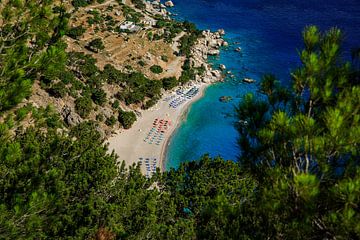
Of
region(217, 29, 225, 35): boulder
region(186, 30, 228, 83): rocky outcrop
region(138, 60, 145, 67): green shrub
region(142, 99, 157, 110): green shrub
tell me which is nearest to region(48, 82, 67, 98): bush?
region(142, 99, 157, 110): green shrub

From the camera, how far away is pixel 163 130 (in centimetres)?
4822

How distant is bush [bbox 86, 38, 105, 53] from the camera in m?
57.6

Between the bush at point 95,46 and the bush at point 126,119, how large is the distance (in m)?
14.4

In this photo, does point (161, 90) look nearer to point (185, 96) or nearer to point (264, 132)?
point (185, 96)

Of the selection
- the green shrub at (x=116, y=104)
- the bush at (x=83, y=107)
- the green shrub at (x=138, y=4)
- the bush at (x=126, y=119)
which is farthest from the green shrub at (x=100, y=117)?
the green shrub at (x=138, y=4)

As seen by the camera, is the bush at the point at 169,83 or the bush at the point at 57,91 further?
the bush at the point at 169,83

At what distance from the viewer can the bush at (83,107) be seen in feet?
146

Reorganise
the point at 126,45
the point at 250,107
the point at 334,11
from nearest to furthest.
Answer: the point at 250,107, the point at 126,45, the point at 334,11

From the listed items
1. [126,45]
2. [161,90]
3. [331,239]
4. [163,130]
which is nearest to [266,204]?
[331,239]

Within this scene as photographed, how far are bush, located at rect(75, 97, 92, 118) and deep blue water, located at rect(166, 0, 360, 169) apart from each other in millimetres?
10137

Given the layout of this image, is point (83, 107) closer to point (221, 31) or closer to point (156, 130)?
point (156, 130)

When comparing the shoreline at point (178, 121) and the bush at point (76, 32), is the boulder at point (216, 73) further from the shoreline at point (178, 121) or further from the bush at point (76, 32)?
the bush at point (76, 32)

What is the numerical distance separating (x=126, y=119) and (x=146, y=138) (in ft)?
10.9

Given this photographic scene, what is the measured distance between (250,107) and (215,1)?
89.8 meters
